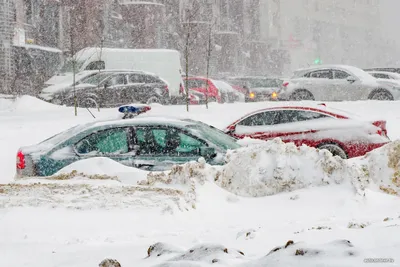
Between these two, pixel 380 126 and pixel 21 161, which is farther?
pixel 380 126

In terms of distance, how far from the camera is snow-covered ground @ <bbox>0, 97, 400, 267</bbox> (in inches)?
207

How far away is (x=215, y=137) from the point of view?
31.0 ft

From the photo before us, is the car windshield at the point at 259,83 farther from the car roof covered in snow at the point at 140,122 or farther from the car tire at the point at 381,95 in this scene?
the car roof covered in snow at the point at 140,122

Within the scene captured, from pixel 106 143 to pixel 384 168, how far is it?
3440mm

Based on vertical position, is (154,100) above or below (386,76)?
below

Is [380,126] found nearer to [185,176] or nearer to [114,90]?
[185,176]

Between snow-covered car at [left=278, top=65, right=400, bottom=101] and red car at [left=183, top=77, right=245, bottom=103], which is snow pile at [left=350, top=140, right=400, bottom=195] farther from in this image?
red car at [left=183, top=77, right=245, bottom=103]

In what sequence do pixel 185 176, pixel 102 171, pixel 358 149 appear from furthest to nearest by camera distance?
pixel 358 149 < pixel 102 171 < pixel 185 176

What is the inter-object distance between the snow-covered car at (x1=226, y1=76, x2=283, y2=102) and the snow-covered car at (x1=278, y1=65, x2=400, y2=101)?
3.62 m

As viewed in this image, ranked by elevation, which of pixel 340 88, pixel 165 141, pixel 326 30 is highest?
pixel 326 30

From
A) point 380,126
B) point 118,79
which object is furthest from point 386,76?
point 380,126

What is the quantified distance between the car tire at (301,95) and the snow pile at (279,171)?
1548cm

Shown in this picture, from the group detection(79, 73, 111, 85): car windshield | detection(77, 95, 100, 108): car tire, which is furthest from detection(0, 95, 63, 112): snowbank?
detection(79, 73, 111, 85): car windshield

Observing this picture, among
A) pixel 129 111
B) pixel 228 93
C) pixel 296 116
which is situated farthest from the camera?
pixel 228 93
